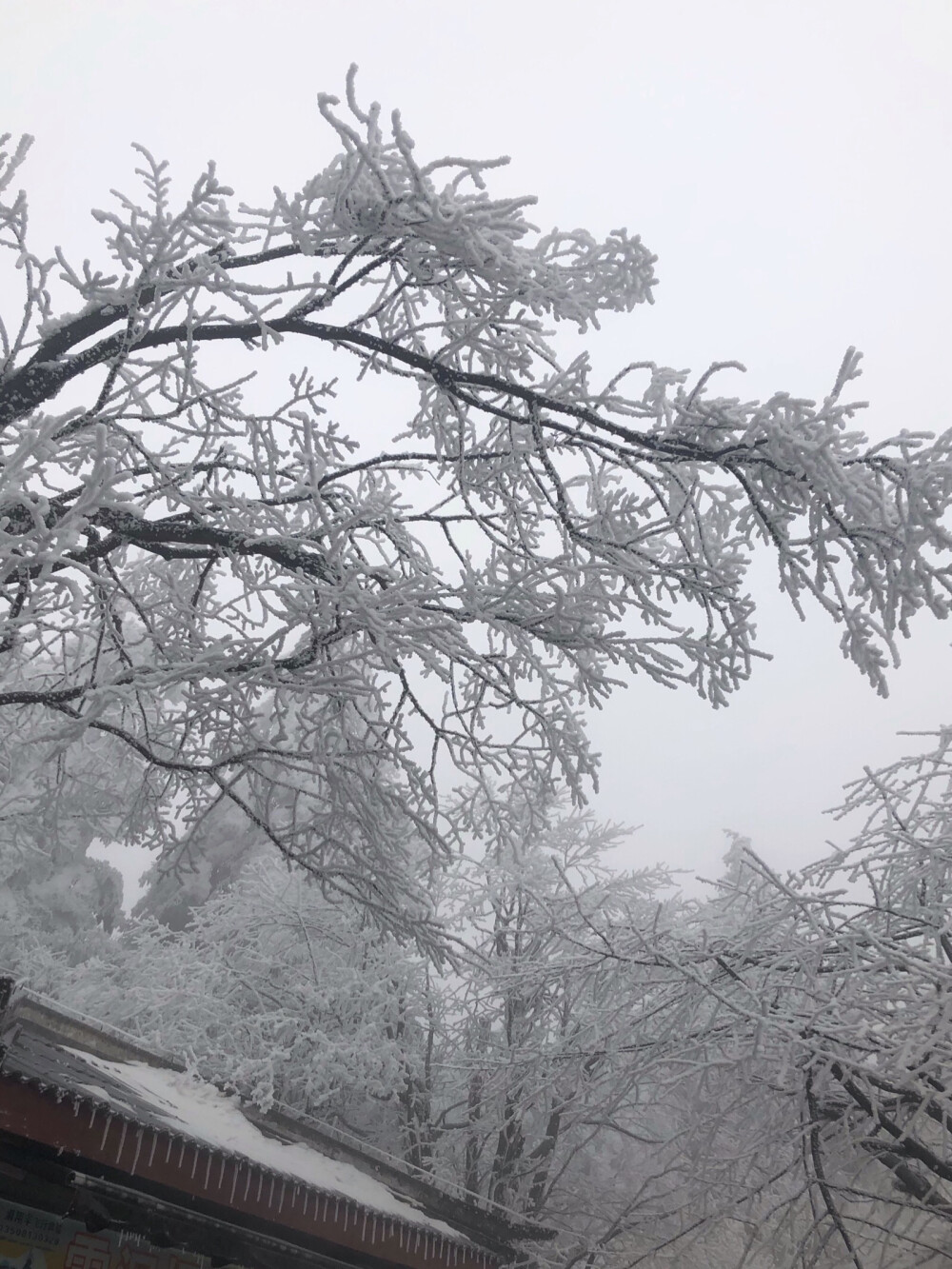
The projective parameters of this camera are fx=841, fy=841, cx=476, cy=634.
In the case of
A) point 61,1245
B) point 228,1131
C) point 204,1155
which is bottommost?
point 61,1245

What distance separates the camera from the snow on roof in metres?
4.49

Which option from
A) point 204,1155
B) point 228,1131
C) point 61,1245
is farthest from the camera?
point 228,1131

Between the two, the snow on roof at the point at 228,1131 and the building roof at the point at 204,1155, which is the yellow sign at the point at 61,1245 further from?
the snow on roof at the point at 228,1131

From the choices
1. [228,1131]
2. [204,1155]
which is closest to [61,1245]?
[204,1155]

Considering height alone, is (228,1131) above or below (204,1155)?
below

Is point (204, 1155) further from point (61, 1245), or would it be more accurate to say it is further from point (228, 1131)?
point (228, 1131)

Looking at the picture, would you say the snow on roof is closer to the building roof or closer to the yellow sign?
the building roof

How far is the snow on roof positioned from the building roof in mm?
19

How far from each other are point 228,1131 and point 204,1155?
1.48 meters

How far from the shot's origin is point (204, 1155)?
4023 mm


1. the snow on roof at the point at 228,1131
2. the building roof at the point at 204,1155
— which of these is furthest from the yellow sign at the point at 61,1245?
the snow on roof at the point at 228,1131

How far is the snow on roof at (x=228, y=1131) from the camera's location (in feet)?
14.7

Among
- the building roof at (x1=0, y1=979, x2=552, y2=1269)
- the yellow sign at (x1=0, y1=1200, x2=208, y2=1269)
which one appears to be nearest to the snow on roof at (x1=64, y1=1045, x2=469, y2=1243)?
the building roof at (x1=0, y1=979, x2=552, y2=1269)

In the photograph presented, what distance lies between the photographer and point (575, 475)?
545 centimetres
